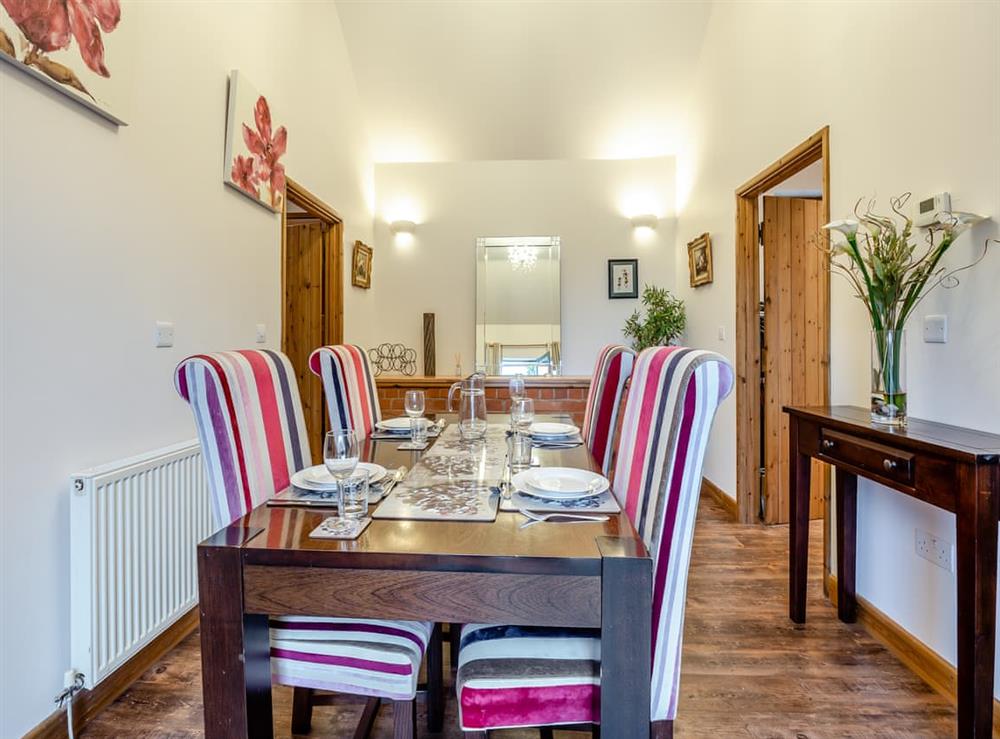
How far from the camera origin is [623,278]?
164 inches

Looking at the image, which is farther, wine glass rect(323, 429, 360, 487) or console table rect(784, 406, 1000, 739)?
console table rect(784, 406, 1000, 739)

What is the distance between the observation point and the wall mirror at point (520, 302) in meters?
4.18

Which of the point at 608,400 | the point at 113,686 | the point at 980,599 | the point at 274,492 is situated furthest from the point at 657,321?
the point at 113,686

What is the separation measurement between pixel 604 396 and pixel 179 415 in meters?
1.62

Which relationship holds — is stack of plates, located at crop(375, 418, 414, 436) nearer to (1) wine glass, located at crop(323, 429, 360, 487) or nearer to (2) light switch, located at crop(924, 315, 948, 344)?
(1) wine glass, located at crop(323, 429, 360, 487)

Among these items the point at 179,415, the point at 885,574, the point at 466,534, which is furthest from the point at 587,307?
the point at 466,534

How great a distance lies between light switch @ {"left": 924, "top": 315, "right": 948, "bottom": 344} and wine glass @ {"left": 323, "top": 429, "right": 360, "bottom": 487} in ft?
5.85

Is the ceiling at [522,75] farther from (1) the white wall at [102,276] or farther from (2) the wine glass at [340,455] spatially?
(2) the wine glass at [340,455]

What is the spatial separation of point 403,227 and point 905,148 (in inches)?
133

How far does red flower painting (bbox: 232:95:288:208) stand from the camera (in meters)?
2.21

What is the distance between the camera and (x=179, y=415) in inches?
72.9

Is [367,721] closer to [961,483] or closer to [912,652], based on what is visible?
[961,483]

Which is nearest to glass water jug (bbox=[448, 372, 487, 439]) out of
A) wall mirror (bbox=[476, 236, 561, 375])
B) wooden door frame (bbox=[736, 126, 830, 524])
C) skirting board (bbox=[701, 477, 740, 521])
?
skirting board (bbox=[701, 477, 740, 521])

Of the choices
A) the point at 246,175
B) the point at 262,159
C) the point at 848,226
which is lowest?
the point at 848,226
